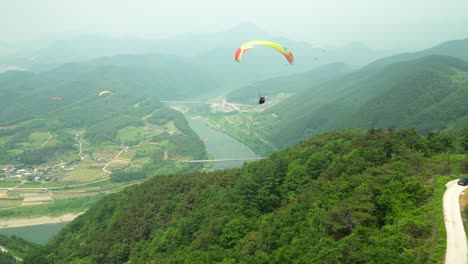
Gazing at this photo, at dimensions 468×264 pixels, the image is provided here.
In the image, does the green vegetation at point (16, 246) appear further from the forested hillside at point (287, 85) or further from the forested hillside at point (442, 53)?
the forested hillside at point (442, 53)

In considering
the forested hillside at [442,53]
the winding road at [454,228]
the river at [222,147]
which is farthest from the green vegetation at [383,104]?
the winding road at [454,228]

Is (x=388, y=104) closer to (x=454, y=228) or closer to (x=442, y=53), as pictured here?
(x=454, y=228)

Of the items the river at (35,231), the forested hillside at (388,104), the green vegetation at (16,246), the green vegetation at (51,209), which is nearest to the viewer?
the green vegetation at (16,246)

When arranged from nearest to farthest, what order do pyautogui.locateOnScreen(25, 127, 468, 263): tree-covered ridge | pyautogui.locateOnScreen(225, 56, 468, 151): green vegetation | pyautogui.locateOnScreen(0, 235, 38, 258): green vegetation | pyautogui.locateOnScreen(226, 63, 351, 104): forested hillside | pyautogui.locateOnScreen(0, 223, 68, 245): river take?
pyautogui.locateOnScreen(25, 127, 468, 263): tree-covered ridge < pyautogui.locateOnScreen(0, 235, 38, 258): green vegetation < pyautogui.locateOnScreen(0, 223, 68, 245): river < pyautogui.locateOnScreen(225, 56, 468, 151): green vegetation < pyautogui.locateOnScreen(226, 63, 351, 104): forested hillside

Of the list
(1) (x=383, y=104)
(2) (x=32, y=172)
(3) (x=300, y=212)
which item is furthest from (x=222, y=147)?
(3) (x=300, y=212)

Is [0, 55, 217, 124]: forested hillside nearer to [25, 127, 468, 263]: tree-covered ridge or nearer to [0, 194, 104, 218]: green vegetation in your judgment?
[0, 194, 104, 218]: green vegetation

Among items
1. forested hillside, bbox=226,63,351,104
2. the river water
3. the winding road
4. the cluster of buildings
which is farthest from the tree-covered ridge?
forested hillside, bbox=226,63,351,104

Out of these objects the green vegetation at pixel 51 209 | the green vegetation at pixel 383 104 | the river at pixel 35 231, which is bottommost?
the river at pixel 35 231
